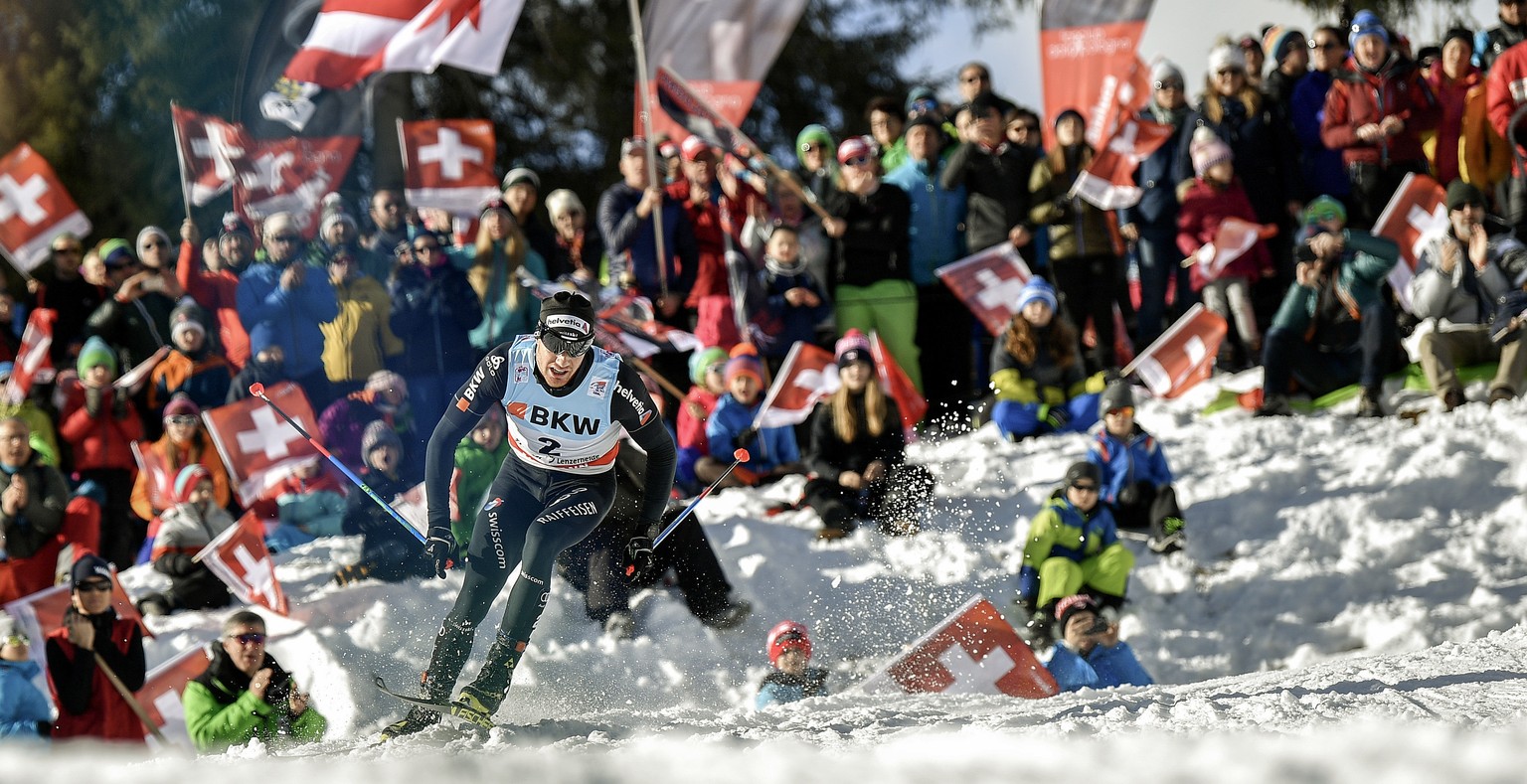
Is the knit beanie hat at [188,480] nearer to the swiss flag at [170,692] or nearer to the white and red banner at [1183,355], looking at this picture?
the swiss flag at [170,692]

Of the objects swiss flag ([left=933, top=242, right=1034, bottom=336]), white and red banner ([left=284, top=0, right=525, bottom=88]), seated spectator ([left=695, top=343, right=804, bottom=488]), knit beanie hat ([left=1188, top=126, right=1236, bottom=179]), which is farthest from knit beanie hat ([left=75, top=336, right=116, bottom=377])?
knit beanie hat ([left=1188, top=126, right=1236, bottom=179])

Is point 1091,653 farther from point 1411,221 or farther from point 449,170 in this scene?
point 449,170

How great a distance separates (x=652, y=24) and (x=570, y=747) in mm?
6305

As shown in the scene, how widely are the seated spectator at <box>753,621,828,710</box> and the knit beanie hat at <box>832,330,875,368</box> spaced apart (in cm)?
183

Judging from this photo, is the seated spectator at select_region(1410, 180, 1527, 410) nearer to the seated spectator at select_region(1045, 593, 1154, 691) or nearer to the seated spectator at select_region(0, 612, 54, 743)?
the seated spectator at select_region(1045, 593, 1154, 691)

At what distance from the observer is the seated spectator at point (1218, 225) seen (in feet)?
35.7

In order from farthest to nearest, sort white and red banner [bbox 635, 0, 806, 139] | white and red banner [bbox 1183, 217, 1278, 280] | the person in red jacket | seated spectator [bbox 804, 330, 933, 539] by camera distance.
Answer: white and red banner [bbox 635, 0, 806, 139] → the person in red jacket → white and red banner [bbox 1183, 217, 1278, 280] → seated spectator [bbox 804, 330, 933, 539]

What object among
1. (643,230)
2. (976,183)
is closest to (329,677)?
(643,230)

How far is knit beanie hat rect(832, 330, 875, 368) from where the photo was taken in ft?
31.2

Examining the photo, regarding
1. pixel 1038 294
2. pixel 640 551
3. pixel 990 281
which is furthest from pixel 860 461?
pixel 640 551

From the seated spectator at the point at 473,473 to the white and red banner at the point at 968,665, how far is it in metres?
1.90

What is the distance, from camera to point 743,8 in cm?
1151

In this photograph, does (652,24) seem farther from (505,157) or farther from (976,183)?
(505,157)

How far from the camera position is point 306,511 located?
9.99 m
